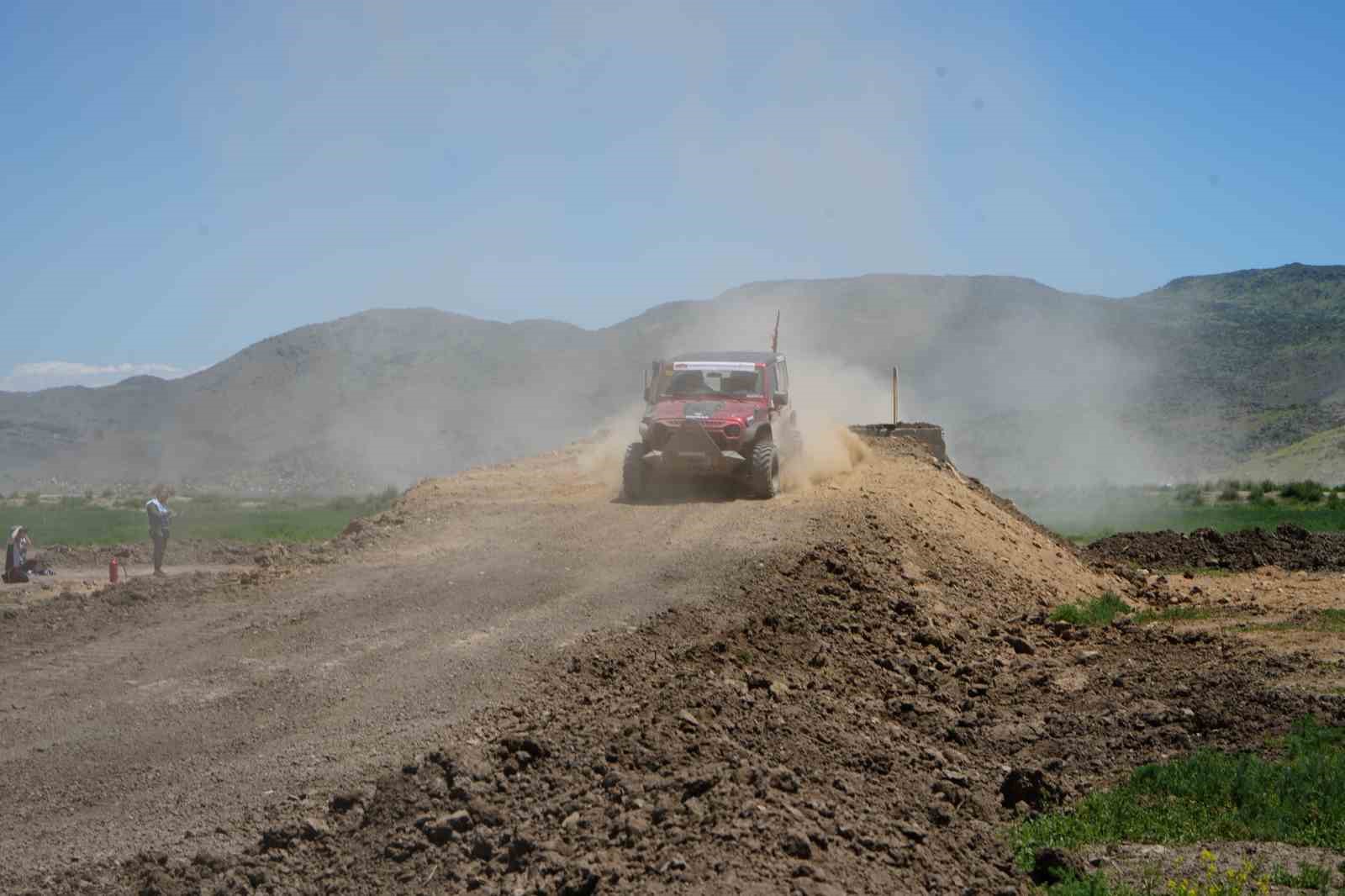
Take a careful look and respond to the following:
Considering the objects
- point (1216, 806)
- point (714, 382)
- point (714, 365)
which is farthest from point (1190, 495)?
point (1216, 806)

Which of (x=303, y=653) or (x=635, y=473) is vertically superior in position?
(x=635, y=473)

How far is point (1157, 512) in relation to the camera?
5138 centimetres

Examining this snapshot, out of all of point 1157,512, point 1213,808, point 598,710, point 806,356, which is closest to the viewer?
point 1213,808

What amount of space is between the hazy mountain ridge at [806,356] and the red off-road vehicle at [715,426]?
2600 inches

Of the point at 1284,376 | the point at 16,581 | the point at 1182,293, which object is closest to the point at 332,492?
the point at 16,581

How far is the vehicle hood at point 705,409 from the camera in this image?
67.1ft

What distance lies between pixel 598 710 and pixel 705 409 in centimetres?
1061

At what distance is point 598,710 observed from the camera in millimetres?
10508

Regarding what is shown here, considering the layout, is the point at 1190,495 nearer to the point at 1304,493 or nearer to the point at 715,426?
the point at 1304,493

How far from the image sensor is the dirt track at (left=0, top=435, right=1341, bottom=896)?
8203 millimetres

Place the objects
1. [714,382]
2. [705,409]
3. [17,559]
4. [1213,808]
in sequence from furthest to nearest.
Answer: [17,559] → [714,382] → [705,409] → [1213,808]

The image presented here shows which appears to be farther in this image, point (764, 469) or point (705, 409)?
point (705, 409)

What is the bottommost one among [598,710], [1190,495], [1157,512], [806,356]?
[1157,512]

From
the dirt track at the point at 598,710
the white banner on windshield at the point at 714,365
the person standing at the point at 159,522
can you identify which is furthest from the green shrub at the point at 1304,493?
the person standing at the point at 159,522
